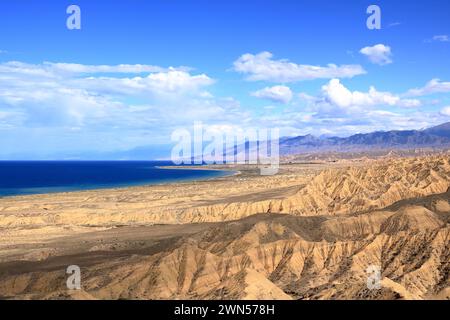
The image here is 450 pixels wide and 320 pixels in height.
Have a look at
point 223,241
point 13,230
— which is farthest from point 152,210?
point 223,241

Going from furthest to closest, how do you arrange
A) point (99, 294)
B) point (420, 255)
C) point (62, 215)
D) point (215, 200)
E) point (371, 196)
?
point (215, 200) < point (371, 196) < point (62, 215) < point (420, 255) < point (99, 294)

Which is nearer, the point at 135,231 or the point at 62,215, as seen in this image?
the point at 135,231

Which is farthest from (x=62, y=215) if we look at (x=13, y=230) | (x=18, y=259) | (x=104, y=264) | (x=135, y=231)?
(x=104, y=264)

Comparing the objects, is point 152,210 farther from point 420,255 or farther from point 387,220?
point 420,255
